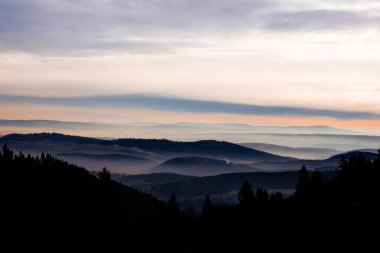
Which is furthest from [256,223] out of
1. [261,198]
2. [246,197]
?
[246,197]

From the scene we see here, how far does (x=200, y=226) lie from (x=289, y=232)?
3535 cm

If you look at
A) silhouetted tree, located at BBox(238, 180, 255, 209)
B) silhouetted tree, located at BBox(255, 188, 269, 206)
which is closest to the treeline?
silhouetted tree, located at BBox(238, 180, 255, 209)

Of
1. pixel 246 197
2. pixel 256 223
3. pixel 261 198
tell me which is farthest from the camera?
pixel 246 197

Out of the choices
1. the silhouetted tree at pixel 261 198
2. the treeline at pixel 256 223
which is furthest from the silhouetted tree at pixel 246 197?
the silhouetted tree at pixel 261 198

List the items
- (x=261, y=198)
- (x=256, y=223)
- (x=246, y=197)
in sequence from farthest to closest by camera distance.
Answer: (x=246, y=197) → (x=261, y=198) → (x=256, y=223)

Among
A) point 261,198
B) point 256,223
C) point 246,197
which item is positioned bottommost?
point 256,223

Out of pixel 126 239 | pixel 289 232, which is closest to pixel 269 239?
pixel 289 232

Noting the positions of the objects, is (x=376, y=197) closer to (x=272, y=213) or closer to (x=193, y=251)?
(x=272, y=213)

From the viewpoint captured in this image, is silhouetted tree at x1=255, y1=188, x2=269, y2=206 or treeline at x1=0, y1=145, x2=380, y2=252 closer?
treeline at x1=0, y1=145, x2=380, y2=252

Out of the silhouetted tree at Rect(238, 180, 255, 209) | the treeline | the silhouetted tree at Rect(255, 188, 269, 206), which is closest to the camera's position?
the treeline

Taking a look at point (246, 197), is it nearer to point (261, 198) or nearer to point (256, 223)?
point (261, 198)

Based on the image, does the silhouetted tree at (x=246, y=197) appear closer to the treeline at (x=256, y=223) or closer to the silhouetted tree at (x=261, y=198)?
the treeline at (x=256, y=223)

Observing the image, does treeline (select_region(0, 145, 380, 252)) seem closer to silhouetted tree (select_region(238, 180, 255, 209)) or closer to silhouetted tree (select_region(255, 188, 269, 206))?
silhouetted tree (select_region(238, 180, 255, 209))

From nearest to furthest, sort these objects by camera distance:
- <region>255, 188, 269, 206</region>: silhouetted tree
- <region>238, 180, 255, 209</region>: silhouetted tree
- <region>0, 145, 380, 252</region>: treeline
A: <region>0, 145, 380, 252</region>: treeline → <region>255, 188, 269, 206</region>: silhouetted tree → <region>238, 180, 255, 209</region>: silhouetted tree
